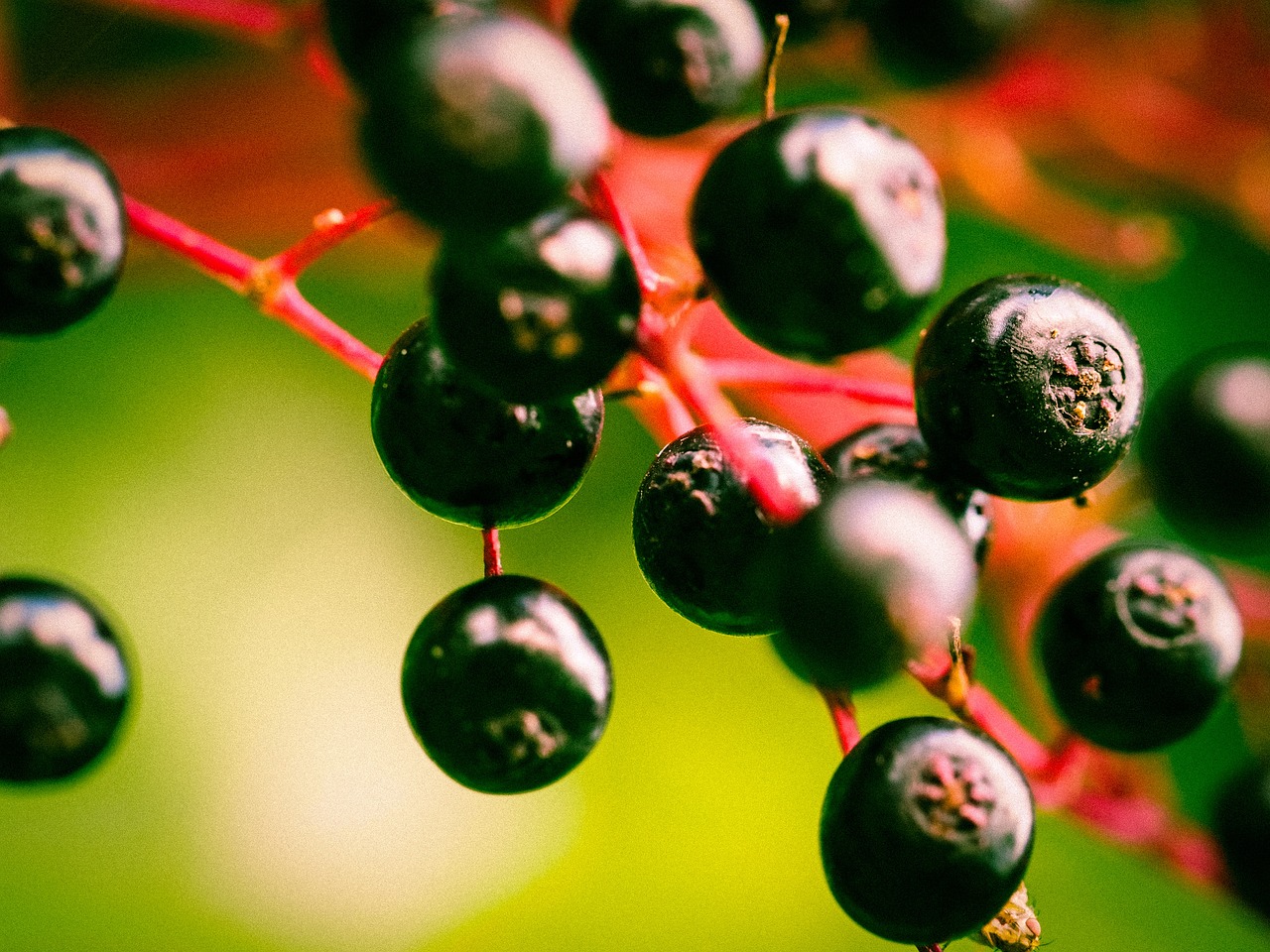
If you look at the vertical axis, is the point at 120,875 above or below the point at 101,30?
below

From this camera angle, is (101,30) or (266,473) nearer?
(101,30)

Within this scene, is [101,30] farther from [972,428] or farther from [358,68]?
[972,428]

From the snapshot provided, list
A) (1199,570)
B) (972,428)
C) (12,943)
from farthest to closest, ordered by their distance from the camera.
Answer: (12,943) < (1199,570) < (972,428)

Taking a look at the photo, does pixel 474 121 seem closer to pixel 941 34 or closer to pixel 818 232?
pixel 818 232

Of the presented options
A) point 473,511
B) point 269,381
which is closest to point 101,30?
point 269,381

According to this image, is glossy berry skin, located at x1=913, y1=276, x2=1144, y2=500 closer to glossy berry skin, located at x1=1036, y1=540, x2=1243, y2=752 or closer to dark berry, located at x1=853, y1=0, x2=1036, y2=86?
glossy berry skin, located at x1=1036, y1=540, x2=1243, y2=752

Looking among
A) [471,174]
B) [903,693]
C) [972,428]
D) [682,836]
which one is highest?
[471,174]

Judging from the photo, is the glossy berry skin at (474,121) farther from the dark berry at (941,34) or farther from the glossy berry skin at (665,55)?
the dark berry at (941,34)

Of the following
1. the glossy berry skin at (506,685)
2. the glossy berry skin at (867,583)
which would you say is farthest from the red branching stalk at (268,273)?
the glossy berry skin at (867,583)
